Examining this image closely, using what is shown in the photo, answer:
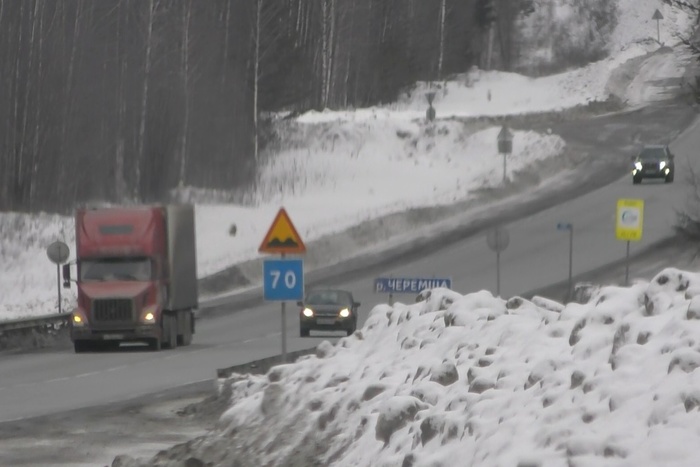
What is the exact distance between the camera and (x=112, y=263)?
34.7 m

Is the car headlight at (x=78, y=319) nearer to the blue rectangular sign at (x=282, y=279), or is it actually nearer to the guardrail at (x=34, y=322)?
the guardrail at (x=34, y=322)

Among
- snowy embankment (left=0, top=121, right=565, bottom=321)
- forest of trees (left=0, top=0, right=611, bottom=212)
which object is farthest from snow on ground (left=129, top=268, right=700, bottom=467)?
forest of trees (left=0, top=0, right=611, bottom=212)

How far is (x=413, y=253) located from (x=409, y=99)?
47.2 meters

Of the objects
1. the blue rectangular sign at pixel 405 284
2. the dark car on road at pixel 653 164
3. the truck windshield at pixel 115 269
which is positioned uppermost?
the dark car on road at pixel 653 164

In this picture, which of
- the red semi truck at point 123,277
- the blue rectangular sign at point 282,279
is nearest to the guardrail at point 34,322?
the red semi truck at point 123,277

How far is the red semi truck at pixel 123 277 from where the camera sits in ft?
112

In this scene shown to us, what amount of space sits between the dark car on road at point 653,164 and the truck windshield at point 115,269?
33.3 metres

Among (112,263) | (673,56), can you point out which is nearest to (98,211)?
(112,263)

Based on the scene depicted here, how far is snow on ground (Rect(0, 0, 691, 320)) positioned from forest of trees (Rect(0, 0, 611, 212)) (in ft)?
8.41

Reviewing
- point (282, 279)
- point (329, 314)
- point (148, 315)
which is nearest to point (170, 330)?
point (148, 315)

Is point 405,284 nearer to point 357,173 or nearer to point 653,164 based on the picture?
point 653,164

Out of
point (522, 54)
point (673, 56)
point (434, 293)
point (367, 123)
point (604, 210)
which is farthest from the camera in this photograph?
point (522, 54)

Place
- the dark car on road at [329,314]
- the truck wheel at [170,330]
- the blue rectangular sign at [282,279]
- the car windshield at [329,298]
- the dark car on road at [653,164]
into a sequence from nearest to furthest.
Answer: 1. the blue rectangular sign at [282,279]
2. the truck wheel at [170,330]
3. the dark car on road at [329,314]
4. the car windshield at [329,298]
5. the dark car on road at [653,164]

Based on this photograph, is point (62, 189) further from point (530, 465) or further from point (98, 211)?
point (530, 465)
